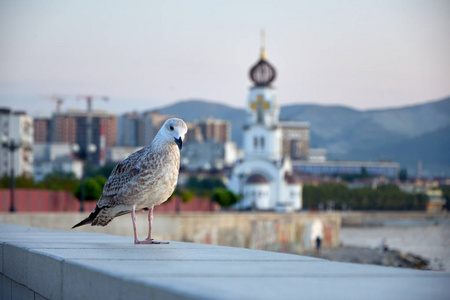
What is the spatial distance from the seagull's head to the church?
3651 inches

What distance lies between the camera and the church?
10550cm

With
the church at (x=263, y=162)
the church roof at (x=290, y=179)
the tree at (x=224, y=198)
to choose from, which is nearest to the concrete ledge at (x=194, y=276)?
the tree at (x=224, y=198)

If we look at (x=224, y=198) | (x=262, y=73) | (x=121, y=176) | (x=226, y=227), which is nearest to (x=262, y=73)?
(x=262, y=73)

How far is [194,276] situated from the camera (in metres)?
3.87

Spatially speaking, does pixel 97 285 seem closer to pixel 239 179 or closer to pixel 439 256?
pixel 439 256

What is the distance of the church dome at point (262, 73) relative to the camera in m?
119

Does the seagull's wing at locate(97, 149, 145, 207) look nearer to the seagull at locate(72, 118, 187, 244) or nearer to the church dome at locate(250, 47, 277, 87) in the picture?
the seagull at locate(72, 118, 187, 244)

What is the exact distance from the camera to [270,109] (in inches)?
4606

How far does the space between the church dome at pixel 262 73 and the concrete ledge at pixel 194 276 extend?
113473 mm

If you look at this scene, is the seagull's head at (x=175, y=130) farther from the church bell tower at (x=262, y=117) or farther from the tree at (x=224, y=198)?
the church bell tower at (x=262, y=117)

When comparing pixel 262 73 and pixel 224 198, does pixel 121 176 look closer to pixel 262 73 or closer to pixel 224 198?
pixel 224 198

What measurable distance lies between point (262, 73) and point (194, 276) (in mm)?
116542

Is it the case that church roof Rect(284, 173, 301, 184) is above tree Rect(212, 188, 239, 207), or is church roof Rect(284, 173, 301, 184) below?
above

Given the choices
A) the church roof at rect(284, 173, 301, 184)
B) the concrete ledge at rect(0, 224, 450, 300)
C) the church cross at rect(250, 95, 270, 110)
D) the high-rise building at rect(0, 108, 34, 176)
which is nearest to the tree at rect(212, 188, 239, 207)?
the church roof at rect(284, 173, 301, 184)
